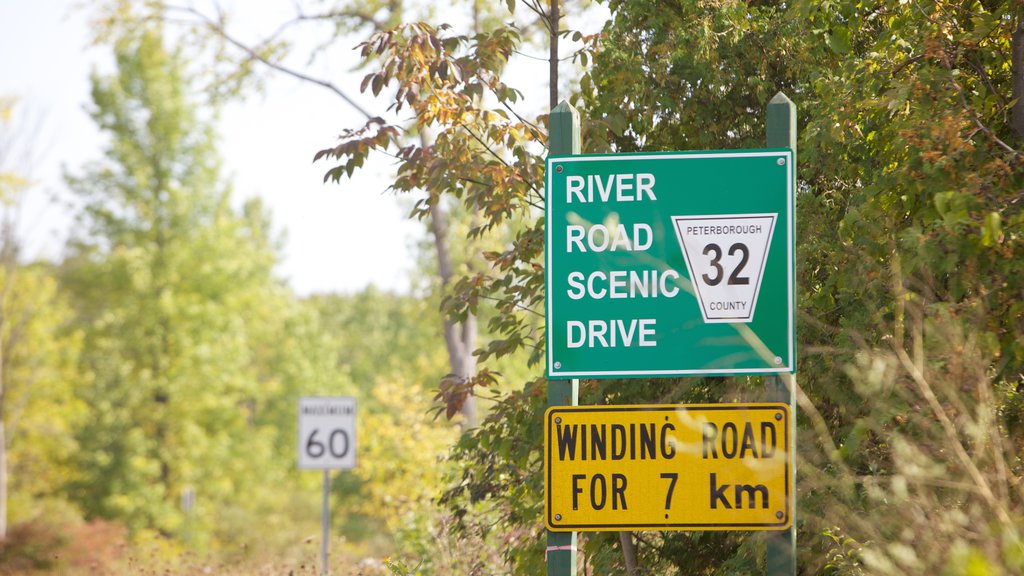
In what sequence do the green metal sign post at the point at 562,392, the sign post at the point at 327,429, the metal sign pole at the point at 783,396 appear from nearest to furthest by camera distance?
the metal sign pole at the point at 783,396 → the green metal sign post at the point at 562,392 → the sign post at the point at 327,429

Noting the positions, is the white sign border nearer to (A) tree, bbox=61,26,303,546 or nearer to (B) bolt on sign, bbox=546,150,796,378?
(B) bolt on sign, bbox=546,150,796,378

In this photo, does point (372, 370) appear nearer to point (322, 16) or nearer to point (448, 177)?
point (322, 16)

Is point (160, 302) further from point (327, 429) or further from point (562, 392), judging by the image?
point (562, 392)

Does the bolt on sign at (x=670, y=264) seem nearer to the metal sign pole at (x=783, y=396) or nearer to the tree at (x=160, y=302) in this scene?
the metal sign pole at (x=783, y=396)

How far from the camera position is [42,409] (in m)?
32.2

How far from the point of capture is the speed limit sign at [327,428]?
45.3 ft

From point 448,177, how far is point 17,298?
1058 inches

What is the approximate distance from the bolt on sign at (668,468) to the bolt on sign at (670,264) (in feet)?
0.53

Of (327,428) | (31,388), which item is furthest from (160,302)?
(327,428)

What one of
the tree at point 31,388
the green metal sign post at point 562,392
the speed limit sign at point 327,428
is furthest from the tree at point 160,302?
the green metal sign post at point 562,392

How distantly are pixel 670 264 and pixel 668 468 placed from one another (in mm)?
738

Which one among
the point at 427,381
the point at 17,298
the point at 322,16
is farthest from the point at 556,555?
the point at 427,381

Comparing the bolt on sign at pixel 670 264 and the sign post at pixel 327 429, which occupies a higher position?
the bolt on sign at pixel 670 264

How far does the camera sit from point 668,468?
4391 mm
